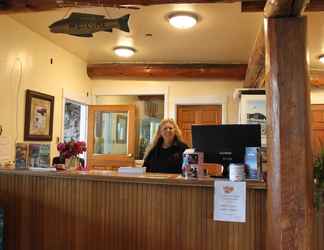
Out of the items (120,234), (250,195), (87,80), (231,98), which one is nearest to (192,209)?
(250,195)

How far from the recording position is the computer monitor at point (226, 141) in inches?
97.3

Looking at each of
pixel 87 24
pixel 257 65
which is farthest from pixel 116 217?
pixel 257 65

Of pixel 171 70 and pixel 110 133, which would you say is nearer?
pixel 171 70

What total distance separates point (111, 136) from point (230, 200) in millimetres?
4192

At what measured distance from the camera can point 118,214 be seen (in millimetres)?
2613

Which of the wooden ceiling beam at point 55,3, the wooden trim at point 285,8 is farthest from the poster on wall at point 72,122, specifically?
the wooden trim at point 285,8

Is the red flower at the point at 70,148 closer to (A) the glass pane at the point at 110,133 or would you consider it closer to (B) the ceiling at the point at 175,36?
(B) the ceiling at the point at 175,36

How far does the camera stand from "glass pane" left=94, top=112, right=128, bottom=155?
622cm

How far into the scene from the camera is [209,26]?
406 cm

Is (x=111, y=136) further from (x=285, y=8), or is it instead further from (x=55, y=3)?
(x=285, y=8)

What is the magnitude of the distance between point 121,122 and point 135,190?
374cm

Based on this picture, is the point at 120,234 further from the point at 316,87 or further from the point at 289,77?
the point at 316,87

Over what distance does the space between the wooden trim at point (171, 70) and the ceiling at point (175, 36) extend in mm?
107

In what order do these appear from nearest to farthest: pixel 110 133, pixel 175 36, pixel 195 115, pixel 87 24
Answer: pixel 87 24 → pixel 175 36 → pixel 195 115 → pixel 110 133
